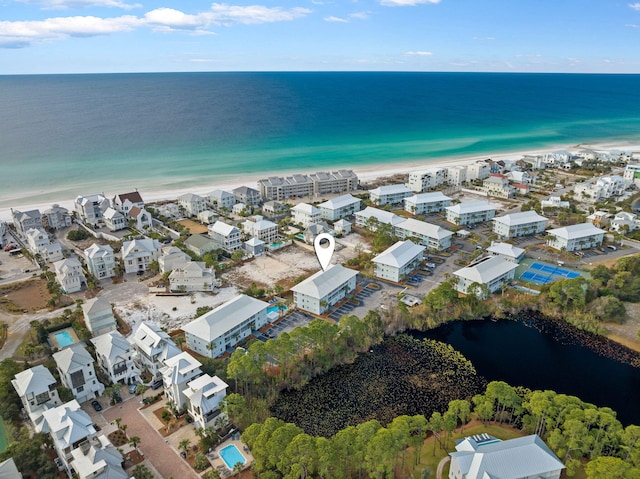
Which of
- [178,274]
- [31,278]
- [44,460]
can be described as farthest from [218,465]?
[31,278]

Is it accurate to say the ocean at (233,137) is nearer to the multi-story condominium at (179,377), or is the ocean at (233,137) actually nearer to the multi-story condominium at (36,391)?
the multi-story condominium at (179,377)

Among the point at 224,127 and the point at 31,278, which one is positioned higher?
the point at 224,127

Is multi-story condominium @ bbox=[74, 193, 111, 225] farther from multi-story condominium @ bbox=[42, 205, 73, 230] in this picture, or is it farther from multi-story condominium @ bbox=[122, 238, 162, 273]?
multi-story condominium @ bbox=[122, 238, 162, 273]

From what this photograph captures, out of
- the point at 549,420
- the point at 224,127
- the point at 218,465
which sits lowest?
the point at 218,465

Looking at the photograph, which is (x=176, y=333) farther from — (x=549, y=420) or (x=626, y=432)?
(x=626, y=432)

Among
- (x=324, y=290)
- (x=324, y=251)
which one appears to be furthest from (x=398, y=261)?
(x=324, y=290)

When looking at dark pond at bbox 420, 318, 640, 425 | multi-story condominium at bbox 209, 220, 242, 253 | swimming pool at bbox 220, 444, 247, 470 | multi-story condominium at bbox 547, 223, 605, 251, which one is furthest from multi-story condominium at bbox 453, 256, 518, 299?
swimming pool at bbox 220, 444, 247, 470
